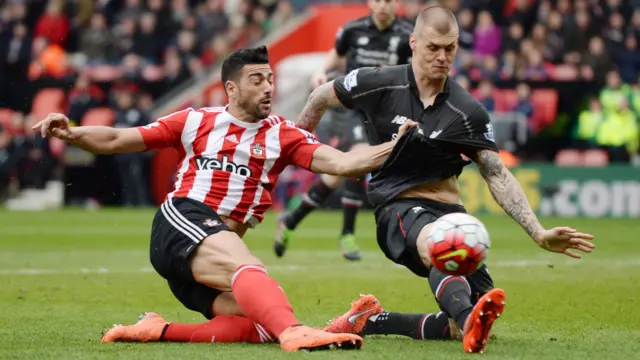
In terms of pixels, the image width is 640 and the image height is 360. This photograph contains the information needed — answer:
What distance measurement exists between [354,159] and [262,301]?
34.5 inches

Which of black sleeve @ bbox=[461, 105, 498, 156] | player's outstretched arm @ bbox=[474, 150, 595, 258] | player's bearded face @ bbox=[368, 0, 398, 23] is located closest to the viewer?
player's outstretched arm @ bbox=[474, 150, 595, 258]

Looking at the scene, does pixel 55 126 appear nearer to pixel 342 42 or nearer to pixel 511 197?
pixel 511 197

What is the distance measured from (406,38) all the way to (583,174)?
25.7 ft

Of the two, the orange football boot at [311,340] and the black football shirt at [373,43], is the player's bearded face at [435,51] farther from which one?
the black football shirt at [373,43]

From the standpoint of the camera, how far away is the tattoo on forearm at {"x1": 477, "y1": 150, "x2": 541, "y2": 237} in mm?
6203

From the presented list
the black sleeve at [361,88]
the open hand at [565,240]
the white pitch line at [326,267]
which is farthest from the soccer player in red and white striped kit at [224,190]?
the white pitch line at [326,267]

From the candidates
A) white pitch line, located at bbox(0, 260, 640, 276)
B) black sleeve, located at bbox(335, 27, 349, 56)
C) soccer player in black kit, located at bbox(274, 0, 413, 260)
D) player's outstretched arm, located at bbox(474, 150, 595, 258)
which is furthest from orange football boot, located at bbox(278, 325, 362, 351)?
black sleeve, located at bbox(335, 27, 349, 56)

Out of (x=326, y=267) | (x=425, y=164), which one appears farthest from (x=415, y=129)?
(x=326, y=267)

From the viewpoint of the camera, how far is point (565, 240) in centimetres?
581

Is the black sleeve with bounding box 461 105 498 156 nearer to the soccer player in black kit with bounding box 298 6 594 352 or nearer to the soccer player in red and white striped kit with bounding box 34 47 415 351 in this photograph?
the soccer player in black kit with bounding box 298 6 594 352

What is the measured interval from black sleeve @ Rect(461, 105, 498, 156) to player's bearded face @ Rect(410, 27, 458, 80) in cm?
28

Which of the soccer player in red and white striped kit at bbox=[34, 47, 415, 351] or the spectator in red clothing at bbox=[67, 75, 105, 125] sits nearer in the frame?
the soccer player in red and white striped kit at bbox=[34, 47, 415, 351]

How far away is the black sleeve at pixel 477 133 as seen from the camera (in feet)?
20.8

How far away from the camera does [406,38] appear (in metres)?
11.7
